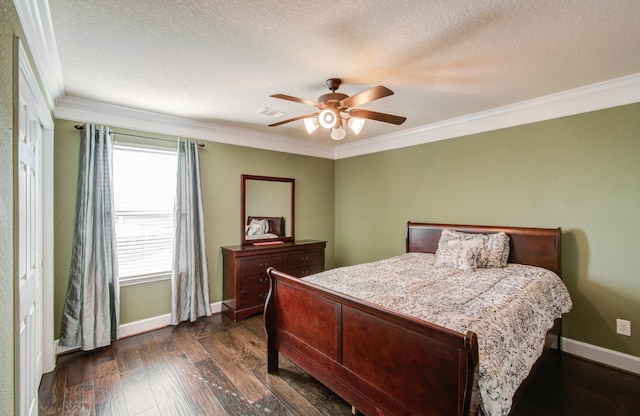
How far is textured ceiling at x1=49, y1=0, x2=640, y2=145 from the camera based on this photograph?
1666 mm

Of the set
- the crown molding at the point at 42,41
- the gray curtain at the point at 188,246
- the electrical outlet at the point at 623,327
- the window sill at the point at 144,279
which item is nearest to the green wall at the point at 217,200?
the window sill at the point at 144,279

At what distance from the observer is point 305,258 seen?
4391mm

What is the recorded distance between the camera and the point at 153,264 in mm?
3480

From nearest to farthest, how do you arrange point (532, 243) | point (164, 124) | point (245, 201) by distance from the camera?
point (532, 243)
point (164, 124)
point (245, 201)

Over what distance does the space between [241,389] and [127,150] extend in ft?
9.10

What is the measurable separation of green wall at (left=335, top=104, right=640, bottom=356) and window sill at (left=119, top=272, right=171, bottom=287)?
3.27 meters

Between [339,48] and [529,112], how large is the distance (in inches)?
95.3

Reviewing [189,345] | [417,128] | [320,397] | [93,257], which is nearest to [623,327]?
[320,397]

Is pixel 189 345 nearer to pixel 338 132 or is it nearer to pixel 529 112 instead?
pixel 338 132

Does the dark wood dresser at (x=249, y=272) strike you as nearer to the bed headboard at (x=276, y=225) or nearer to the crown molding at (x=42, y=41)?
the bed headboard at (x=276, y=225)

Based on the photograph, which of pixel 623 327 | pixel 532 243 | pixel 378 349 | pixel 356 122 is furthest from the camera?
pixel 532 243

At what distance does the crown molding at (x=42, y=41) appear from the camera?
1469 millimetres

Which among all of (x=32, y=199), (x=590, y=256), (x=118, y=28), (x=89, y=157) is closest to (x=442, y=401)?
(x=590, y=256)

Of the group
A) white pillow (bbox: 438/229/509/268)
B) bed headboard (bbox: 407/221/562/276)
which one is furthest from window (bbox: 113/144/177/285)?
bed headboard (bbox: 407/221/562/276)
